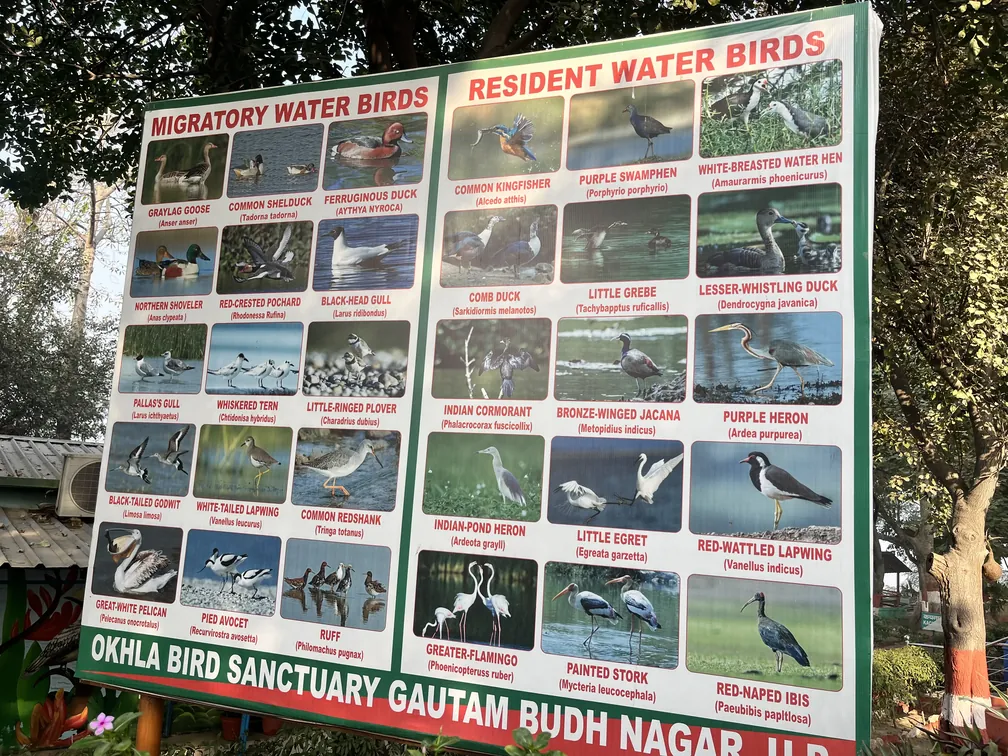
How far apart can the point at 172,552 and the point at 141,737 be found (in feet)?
2.87

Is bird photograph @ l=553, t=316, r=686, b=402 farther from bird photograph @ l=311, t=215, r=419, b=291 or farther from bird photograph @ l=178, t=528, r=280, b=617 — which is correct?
bird photograph @ l=178, t=528, r=280, b=617

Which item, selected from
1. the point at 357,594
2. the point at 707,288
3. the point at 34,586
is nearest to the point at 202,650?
the point at 357,594

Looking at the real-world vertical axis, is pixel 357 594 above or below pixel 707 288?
below

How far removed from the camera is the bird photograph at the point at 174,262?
13.6 feet

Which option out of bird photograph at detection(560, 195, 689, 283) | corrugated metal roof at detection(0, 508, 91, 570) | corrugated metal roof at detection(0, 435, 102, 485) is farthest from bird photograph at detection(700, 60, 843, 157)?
corrugated metal roof at detection(0, 435, 102, 485)

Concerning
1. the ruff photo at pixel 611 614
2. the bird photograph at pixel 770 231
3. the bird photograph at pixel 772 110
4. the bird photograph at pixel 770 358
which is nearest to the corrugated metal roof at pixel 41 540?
the ruff photo at pixel 611 614

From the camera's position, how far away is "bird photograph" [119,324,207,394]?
13.3ft

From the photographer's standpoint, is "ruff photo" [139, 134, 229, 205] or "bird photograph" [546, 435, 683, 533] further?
"ruff photo" [139, 134, 229, 205]

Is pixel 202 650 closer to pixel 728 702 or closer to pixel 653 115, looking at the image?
pixel 728 702

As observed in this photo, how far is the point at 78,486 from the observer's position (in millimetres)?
6691

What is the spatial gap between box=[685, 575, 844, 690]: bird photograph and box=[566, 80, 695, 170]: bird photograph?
5.52 ft

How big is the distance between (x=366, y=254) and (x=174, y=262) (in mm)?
1130

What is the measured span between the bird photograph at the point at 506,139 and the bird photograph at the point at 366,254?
0.35 metres

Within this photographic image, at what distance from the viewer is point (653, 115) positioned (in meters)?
3.41
